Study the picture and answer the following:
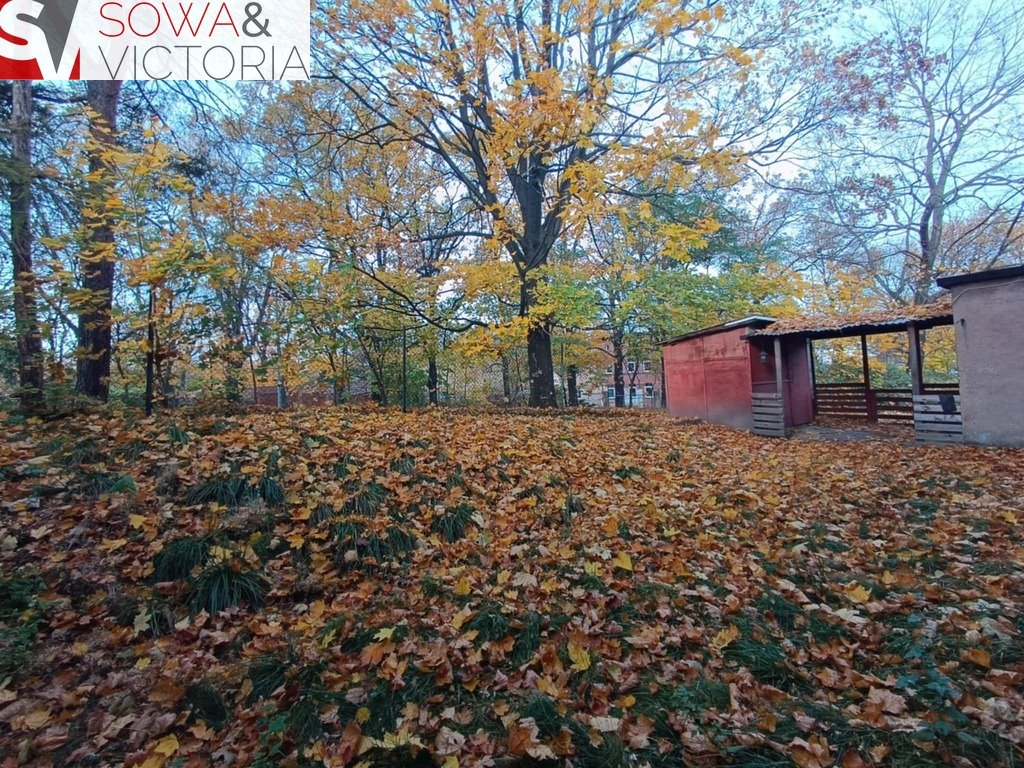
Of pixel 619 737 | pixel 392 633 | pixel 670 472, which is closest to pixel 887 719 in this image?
pixel 619 737

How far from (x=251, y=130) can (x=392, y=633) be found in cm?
1040

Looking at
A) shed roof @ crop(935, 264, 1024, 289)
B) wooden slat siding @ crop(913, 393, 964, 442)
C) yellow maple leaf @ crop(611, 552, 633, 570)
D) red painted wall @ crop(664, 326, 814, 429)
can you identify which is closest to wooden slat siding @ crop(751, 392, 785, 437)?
red painted wall @ crop(664, 326, 814, 429)

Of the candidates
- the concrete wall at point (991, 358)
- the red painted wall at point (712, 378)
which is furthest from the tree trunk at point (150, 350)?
the concrete wall at point (991, 358)

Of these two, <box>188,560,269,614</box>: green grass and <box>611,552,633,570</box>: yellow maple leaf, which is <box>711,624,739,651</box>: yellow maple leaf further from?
<box>188,560,269,614</box>: green grass

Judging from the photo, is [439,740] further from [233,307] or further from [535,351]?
[535,351]

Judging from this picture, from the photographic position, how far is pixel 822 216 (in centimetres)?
1691

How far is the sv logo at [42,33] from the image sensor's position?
5691 mm

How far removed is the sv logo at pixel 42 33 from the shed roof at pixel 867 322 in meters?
12.6

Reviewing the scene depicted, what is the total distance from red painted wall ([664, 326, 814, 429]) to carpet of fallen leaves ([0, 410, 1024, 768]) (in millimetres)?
6704

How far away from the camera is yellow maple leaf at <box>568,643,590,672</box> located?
94.7 inches

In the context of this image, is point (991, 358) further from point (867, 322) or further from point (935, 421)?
point (867, 322)

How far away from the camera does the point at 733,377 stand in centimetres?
1188

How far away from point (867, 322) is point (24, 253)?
13119mm

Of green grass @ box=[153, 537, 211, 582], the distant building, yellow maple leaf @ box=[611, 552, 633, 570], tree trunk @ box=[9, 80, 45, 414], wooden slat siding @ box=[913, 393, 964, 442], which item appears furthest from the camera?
the distant building
